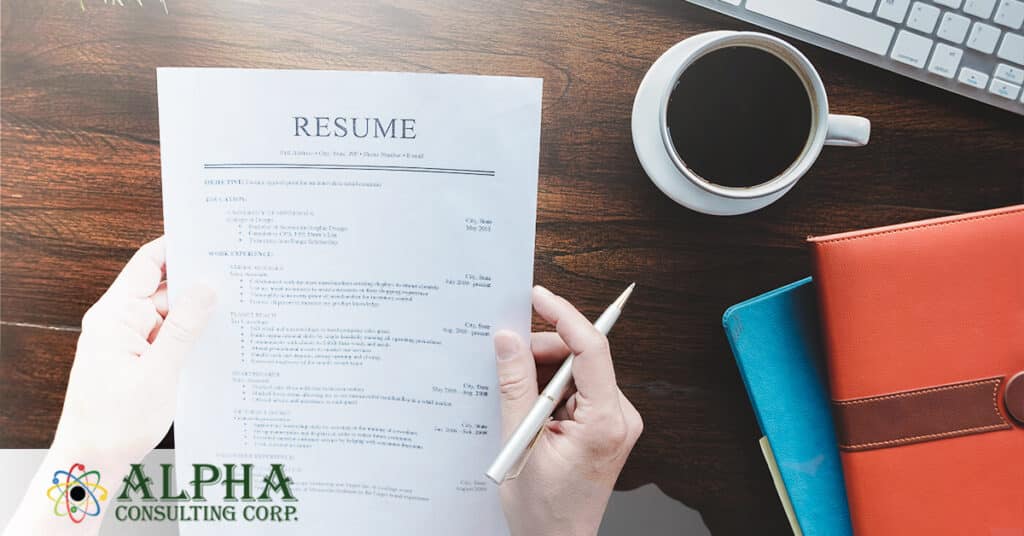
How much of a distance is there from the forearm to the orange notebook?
1.87 feet

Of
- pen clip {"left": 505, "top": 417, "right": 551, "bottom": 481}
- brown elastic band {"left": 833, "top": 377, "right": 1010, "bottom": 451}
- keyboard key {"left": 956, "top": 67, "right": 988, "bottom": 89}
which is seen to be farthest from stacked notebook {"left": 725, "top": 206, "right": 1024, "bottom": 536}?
pen clip {"left": 505, "top": 417, "right": 551, "bottom": 481}

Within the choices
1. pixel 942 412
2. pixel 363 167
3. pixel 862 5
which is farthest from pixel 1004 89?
pixel 363 167

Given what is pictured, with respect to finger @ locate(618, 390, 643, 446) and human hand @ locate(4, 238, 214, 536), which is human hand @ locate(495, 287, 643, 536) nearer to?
finger @ locate(618, 390, 643, 446)

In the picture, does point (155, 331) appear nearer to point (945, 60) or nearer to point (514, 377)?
point (514, 377)

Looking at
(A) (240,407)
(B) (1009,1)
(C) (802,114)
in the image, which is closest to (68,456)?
(A) (240,407)

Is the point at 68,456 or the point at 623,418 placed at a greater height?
the point at 623,418

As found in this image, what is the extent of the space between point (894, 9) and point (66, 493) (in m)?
0.75

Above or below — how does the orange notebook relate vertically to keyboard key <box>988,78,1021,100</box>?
below

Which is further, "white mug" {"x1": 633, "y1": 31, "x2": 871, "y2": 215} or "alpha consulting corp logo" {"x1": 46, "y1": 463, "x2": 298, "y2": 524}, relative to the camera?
"alpha consulting corp logo" {"x1": 46, "y1": 463, "x2": 298, "y2": 524}

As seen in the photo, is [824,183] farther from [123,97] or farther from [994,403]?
[123,97]

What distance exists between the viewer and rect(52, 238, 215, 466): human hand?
0.51 metres

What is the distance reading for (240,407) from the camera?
20.6 inches

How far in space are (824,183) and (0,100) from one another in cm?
65

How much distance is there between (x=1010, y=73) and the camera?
0.49m
